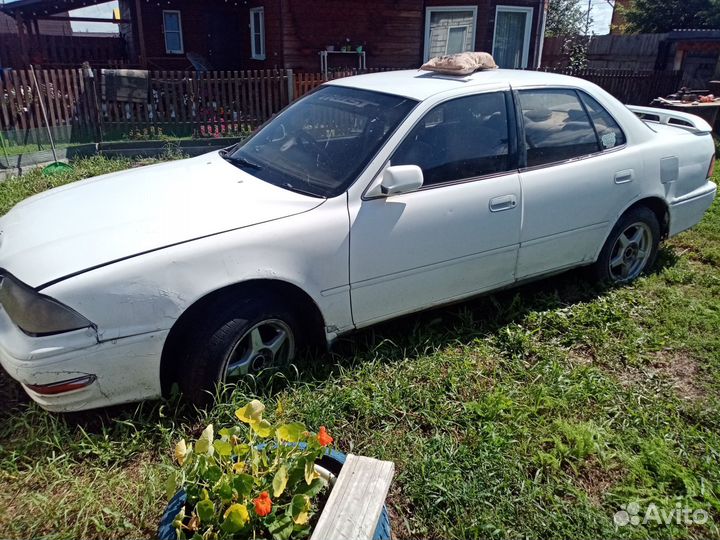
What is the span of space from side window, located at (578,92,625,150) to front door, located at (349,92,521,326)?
822mm

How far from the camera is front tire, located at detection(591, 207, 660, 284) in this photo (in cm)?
430

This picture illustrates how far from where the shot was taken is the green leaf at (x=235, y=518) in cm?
185

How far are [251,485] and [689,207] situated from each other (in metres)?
4.19

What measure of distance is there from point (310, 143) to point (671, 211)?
2.91m

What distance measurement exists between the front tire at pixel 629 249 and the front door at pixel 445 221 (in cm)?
103

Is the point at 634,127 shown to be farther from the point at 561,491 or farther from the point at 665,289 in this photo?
the point at 561,491

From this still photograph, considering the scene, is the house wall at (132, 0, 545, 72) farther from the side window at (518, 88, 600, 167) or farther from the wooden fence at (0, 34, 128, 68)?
the side window at (518, 88, 600, 167)

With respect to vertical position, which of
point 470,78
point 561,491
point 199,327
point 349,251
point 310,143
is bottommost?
point 561,491

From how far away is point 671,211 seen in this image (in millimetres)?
4465

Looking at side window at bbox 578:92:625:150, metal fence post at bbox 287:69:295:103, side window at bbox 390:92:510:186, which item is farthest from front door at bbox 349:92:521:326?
metal fence post at bbox 287:69:295:103

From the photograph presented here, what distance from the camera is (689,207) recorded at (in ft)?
15.0

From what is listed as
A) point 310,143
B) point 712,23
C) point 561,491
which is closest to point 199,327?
point 310,143

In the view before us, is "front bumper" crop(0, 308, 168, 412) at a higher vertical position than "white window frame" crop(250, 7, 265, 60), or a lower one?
lower

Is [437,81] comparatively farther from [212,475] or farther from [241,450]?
[212,475]
